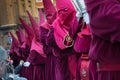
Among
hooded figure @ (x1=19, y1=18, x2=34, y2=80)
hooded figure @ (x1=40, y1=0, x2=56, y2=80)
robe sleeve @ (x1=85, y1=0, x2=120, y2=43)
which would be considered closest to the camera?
robe sleeve @ (x1=85, y1=0, x2=120, y2=43)

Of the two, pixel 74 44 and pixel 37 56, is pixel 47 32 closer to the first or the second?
pixel 37 56

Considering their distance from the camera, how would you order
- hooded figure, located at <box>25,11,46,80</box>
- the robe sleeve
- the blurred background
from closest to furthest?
the robe sleeve → hooded figure, located at <box>25,11,46,80</box> → the blurred background

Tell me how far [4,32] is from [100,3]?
1169cm

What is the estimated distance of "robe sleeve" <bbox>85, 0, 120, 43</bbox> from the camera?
10.6 feet

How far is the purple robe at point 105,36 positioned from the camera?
3254 mm

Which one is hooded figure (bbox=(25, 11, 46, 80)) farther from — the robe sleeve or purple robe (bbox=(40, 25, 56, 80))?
the robe sleeve

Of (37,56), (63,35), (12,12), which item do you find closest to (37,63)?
(37,56)

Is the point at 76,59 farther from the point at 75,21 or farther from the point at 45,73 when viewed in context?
the point at 45,73

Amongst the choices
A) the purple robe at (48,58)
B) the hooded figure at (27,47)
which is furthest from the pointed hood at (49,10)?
the hooded figure at (27,47)

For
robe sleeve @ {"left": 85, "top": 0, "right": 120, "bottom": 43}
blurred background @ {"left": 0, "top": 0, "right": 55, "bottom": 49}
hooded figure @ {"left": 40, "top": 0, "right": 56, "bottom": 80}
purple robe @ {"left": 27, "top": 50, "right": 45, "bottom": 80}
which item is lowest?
blurred background @ {"left": 0, "top": 0, "right": 55, "bottom": 49}

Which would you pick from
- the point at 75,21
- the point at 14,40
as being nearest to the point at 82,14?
the point at 75,21

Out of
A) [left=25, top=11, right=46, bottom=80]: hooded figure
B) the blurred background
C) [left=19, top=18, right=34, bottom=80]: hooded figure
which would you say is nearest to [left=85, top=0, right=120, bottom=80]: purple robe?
[left=25, top=11, right=46, bottom=80]: hooded figure

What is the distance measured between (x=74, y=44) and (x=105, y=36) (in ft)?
4.80

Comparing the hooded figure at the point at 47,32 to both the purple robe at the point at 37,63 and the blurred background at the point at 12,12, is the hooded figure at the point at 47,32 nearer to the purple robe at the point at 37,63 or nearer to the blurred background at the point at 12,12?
the purple robe at the point at 37,63
